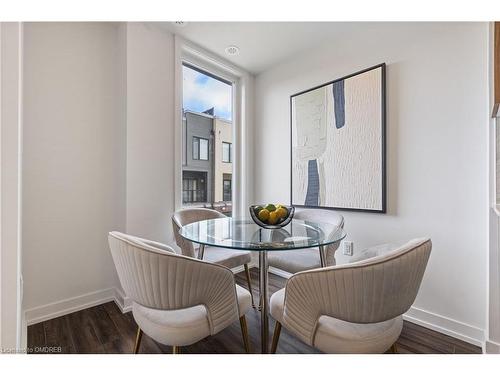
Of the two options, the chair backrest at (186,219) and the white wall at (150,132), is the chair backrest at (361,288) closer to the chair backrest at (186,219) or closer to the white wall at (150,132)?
the chair backrest at (186,219)

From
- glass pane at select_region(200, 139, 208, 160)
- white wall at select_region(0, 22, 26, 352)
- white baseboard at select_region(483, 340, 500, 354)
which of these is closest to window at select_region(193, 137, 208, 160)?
glass pane at select_region(200, 139, 208, 160)

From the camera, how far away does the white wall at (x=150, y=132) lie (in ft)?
6.75

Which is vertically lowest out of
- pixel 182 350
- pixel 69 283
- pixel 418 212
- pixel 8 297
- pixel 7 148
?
pixel 182 350

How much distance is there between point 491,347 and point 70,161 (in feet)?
10.5

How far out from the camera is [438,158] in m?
1.75

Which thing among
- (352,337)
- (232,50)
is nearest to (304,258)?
(352,337)

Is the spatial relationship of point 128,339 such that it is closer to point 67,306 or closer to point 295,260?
point 67,306

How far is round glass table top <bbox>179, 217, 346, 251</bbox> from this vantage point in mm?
1254

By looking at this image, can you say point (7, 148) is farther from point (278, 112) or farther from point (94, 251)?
point (278, 112)

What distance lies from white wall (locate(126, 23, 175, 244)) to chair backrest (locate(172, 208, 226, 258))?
0.22 metres

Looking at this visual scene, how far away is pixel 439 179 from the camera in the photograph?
174 cm

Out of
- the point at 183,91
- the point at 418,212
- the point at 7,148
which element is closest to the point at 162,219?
the point at 183,91

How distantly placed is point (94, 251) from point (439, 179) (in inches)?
111

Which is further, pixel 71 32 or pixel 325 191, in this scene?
pixel 325 191
